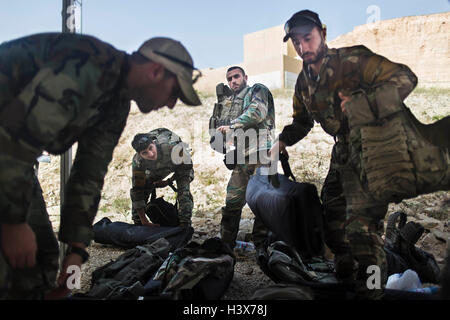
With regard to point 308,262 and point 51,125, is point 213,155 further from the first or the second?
point 51,125

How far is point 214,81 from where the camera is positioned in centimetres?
1659

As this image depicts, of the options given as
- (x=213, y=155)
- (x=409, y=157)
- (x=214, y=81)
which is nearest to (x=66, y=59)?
(x=409, y=157)

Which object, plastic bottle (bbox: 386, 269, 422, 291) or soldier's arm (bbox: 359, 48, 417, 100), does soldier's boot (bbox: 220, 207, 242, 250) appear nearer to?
plastic bottle (bbox: 386, 269, 422, 291)

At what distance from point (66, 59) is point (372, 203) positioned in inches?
61.5

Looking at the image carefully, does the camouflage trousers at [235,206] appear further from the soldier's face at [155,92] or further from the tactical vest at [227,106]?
the soldier's face at [155,92]

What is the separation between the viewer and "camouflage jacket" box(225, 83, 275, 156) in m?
3.31

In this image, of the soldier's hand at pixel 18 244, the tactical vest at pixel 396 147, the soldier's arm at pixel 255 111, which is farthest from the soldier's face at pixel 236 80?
the soldier's hand at pixel 18 244

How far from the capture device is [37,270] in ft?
4.75

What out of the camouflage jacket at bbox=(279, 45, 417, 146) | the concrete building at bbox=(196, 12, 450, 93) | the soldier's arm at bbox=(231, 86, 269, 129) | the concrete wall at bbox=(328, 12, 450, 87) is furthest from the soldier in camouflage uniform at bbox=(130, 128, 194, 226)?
the concrete wall at bbox=(328, 12, 450, 87)

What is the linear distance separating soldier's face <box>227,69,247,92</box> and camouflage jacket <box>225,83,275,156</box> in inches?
6.2

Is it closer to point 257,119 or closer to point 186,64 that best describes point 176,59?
point 186,64

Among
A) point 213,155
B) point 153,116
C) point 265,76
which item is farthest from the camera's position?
point 265,76

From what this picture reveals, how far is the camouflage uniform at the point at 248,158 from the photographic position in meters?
3.29

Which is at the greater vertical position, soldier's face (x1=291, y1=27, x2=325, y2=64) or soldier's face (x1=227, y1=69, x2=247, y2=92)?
soldier's face (x1=227, y1=69, x2=247, y2=92)
